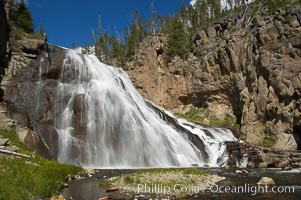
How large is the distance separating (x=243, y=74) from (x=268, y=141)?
38.2 ft

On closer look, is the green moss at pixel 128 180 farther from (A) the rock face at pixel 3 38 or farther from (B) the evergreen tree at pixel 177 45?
(B) the evergreen tree at pixel 177 45

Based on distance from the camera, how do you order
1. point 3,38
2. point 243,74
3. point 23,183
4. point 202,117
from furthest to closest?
point 202,117
point 243,74
point 3,38
point 23,183

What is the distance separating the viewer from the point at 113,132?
35.7m

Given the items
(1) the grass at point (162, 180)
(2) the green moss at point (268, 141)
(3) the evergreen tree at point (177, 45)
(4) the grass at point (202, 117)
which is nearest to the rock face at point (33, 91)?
(1) the grass at point (162, 180)

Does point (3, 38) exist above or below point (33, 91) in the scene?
above

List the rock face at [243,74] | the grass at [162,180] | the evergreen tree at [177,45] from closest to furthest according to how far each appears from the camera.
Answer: the grass at [162,180] < the rock face at [243,74] < the evergreen tree at [177,45]

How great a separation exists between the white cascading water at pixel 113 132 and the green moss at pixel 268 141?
4.24 metres

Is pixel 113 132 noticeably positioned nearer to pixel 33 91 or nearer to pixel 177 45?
pixel 33 91

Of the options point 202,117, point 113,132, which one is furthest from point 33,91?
point 202,117

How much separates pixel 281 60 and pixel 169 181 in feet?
85.8

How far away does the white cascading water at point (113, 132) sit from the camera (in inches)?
1299

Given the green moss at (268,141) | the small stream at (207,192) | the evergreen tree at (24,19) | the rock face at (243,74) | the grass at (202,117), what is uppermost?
the evergreen tree at (24,19)

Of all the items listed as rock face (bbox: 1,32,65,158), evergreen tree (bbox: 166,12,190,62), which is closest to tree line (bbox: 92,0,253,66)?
evergreen tree (bbox: 166,12,190,62)

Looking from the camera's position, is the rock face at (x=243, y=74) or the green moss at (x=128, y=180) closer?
the green moss at (x=128, y=180)
